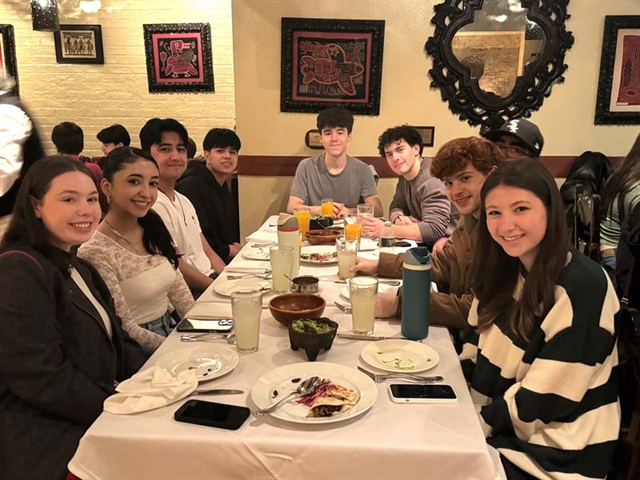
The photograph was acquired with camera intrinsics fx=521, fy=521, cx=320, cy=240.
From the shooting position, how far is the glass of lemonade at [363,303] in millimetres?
1427

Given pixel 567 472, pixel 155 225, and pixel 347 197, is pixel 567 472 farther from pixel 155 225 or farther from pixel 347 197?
pixel 347 197

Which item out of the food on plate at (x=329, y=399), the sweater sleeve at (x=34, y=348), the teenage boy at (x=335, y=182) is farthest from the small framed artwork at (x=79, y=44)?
the food on plate at (x=329, y=399)

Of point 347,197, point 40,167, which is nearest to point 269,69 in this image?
point 347,197

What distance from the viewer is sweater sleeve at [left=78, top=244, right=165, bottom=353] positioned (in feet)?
5.56

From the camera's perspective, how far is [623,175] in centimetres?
237

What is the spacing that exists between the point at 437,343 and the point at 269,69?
3.11 meters

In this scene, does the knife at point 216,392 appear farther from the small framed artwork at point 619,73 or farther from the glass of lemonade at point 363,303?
the small framed artwork at point 619,73

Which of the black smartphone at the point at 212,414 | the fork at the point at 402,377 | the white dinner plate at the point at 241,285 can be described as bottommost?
the fork at the point at 402,377

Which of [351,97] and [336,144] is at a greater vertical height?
[351,97]

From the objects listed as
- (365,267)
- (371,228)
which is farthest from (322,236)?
(365,267)

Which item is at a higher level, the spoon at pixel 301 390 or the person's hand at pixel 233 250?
the spoon at pixel 301 390

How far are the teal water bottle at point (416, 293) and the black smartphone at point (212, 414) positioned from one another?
0.56 meters

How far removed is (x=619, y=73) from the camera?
395cm

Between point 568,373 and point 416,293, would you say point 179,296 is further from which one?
point 568,373
